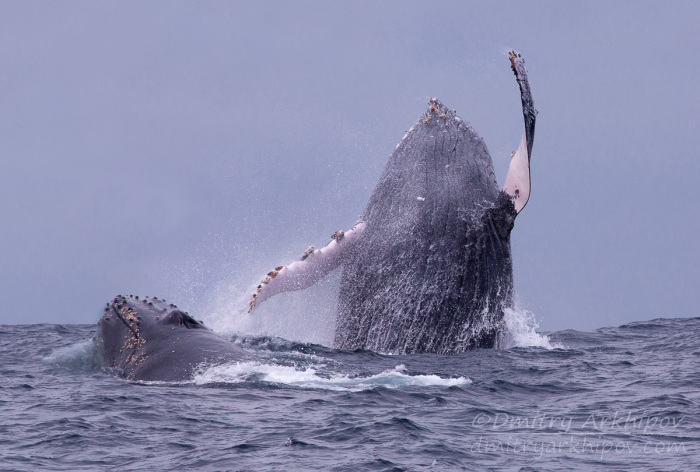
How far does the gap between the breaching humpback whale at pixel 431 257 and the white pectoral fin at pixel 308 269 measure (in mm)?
22

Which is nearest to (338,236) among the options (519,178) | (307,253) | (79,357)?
(307,253)

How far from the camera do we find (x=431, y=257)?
17609mm

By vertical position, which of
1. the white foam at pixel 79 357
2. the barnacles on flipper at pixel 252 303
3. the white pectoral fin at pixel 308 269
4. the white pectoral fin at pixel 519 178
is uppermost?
the white pectoral fin at pixel 519 178

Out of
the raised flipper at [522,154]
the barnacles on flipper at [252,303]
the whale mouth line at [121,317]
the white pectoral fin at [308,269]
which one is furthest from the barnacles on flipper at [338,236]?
the whale mouth line at [121,317]

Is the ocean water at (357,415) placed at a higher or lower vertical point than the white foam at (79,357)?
lower

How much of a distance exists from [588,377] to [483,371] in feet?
6.75

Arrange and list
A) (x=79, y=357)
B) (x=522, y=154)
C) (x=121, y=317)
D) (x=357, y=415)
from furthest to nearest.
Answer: (x=522, y=154) → (x=79, y=357) → (x=121, y=317) → (x=357, y=415)

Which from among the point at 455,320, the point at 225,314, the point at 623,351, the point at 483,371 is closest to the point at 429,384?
the point at 483,371

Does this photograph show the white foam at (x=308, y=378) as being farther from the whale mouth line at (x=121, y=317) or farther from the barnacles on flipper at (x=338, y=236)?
the barnacles on flipper at (x=338, y=236)

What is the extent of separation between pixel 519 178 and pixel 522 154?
0.51 meters

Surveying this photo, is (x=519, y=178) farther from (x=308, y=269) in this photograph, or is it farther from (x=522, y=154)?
(x=308, y=269)

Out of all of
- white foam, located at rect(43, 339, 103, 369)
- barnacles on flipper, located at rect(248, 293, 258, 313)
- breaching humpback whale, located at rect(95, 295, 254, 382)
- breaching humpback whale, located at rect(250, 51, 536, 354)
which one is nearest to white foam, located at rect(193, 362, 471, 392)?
breaching humpback whale, located at rect(95, 295, 254, 382)

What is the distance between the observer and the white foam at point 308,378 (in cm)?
1373

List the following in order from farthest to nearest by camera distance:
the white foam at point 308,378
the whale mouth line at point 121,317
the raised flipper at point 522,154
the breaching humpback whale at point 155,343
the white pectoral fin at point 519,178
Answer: the white pectoral fin at point 519,178, the raised flipper at point 522,154, the whale mouth line at point 121,317, the breaching humpback whale at point 155,343, the white foam at point 308,378
